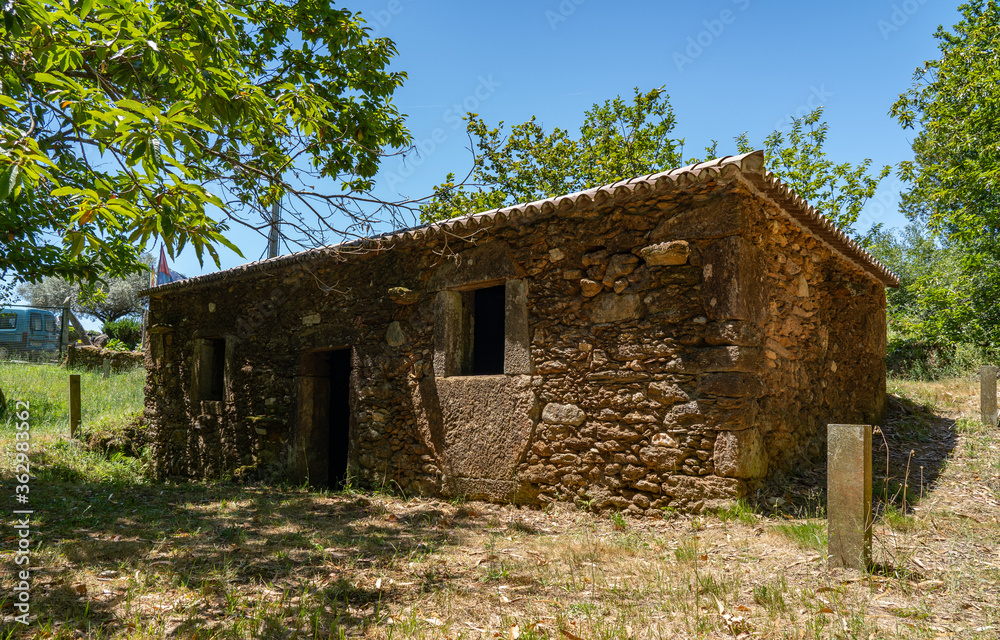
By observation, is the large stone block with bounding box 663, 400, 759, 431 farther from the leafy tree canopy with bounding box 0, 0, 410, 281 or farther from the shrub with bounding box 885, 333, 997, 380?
the shrub with bounding box 885, 333, 997, 380

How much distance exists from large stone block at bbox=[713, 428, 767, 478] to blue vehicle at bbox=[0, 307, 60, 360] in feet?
68.0

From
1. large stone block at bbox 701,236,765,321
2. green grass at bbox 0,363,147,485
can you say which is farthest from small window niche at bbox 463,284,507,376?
green grass at bbox 0,363,147,485

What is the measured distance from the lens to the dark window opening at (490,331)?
6.95 m

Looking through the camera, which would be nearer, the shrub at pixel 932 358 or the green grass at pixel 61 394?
the green grass at pixel 61 394

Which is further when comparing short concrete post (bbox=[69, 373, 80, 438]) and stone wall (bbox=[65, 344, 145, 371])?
stone wall (bbox=[65, 344, 145, 371])

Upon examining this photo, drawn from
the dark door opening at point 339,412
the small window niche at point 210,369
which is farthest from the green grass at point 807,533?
the small window niche at point 210,369

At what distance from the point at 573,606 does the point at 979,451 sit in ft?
16.4

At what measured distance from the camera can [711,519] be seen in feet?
13.4

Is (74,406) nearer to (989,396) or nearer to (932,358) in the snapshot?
(989,396)

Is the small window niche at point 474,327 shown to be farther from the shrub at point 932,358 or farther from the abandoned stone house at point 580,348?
the shrub at point 932,358

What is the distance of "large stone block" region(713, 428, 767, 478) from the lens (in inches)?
161

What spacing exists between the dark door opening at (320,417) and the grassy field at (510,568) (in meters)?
1.18

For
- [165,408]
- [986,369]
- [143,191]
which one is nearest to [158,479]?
[165,408]

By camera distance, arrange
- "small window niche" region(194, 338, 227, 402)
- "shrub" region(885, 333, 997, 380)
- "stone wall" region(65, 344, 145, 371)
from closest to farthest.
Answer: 1. "small window niche" region(194, 338, 227, 402)
2. "shrub" region(885, 333, 997, 380)
3. "stone wall" region(65, 344, 145, 371)
